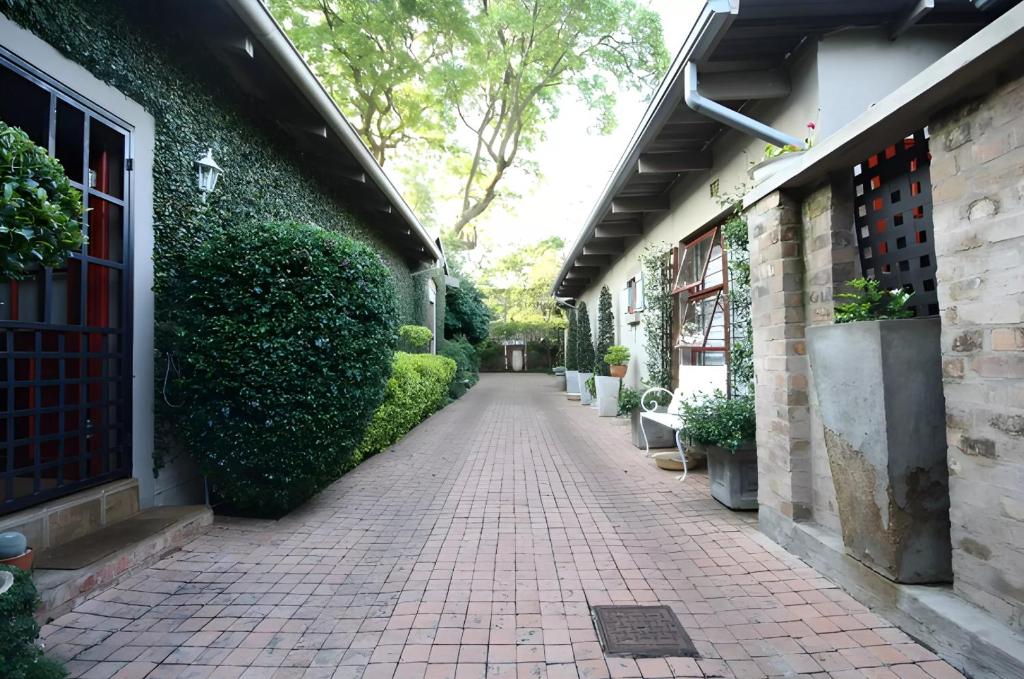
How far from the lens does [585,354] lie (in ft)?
44.1

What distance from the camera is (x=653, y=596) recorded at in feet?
8.52

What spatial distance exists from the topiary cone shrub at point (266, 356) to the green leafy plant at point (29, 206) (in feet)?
4.96

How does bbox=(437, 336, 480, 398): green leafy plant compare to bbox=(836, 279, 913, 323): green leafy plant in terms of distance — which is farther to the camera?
bbox=(437, 336, 480, 398): green leafy plant

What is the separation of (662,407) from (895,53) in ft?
14.6

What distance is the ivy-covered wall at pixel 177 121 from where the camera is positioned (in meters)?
3.07

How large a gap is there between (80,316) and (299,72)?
256cm

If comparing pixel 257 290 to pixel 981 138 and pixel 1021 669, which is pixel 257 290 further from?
pixel 1021 669

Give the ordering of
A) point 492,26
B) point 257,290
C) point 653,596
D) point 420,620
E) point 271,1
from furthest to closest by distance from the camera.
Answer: point 492,26
point 271,1
point 257,290
point 653,596
point 420,620

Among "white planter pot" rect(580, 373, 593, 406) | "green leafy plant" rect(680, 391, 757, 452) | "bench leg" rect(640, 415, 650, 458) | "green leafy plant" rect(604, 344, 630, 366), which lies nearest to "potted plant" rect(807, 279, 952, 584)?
"green leafy plant" rect(680, 391, 757, 452)

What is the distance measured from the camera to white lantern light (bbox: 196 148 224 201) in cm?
Result: 400

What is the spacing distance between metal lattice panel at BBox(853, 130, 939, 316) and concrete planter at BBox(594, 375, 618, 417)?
23.3 ft

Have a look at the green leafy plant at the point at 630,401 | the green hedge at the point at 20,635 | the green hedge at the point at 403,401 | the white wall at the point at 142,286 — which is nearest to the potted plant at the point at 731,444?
the green leafy plant at the point at 630,401

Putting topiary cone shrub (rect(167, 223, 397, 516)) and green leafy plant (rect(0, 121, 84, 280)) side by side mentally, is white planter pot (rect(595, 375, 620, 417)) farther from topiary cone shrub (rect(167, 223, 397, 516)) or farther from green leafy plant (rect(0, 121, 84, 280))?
green leafy plant (rect(0, 121, 84, 280))

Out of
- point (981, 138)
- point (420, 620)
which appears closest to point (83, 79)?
point (420, 620)
